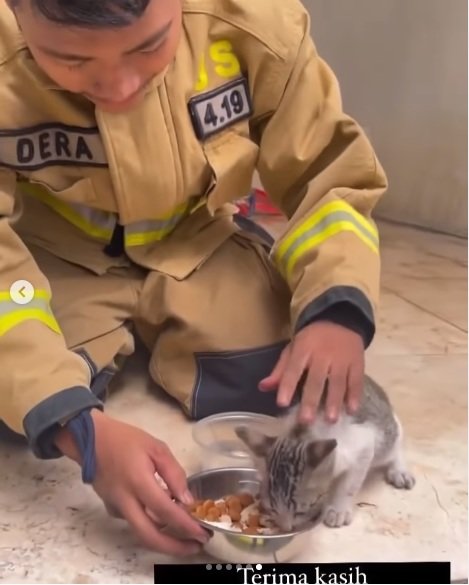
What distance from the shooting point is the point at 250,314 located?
991mm

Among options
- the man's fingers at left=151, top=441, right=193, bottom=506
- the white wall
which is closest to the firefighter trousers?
the man's fingers at left=151, top=441, right=193, bottom=506

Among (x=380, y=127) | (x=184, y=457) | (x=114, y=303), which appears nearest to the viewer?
(x=184, y=457)

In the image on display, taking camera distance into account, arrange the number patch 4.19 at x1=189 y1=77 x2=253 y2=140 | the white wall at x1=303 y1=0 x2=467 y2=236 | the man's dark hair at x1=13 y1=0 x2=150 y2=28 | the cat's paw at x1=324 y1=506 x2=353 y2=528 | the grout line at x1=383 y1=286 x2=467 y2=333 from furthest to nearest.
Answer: the white wall at x1=303 y1=0 x2=467 y2=236
the grout line at x1=383 y1=286 x2=467 y2=333
the number patch 4.19 at x1=189 y1=77 x2=253 y2=140
the cat's paw at x1=324 y1=506 x2=353 y2=528
the man's dark hair at x1=13 y1=0 x2=150 y2=28

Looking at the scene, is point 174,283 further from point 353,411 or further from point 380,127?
point 380,127

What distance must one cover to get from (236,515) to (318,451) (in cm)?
9

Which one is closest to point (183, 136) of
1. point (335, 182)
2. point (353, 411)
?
point (335, 182)

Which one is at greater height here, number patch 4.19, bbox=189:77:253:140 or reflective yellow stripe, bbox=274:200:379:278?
number patch 4.19, bbox=189:77:253:140

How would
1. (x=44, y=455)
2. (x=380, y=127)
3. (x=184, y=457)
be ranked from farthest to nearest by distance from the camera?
(x=380, y=127) < (x=184, y=457) < (x=44, y=455)

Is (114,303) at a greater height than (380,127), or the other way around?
(114,303)

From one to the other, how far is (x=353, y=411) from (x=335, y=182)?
0.25m

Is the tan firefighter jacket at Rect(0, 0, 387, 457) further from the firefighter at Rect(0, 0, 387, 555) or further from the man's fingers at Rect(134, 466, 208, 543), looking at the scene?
the man's fingers at Rect(134, 466, 208, 543)

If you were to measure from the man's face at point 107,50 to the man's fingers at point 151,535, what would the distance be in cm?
33

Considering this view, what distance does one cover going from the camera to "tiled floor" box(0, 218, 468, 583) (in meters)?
0.74

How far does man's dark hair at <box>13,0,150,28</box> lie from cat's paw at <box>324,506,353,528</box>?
433mm
